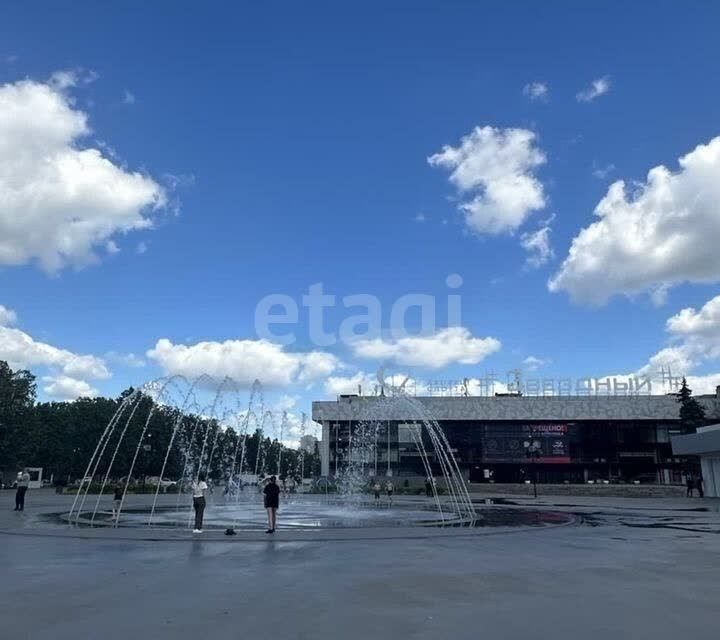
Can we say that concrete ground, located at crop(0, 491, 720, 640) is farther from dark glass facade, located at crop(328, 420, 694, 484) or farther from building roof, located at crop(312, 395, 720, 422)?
dark glass facade, located at crop(328, 420, 694, 484)

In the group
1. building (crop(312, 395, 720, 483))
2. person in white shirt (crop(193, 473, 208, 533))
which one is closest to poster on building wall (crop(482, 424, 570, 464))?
building (crop(312, 395, 720, 483))

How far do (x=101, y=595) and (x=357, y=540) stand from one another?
28.1 ft

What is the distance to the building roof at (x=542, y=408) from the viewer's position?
91.0 m

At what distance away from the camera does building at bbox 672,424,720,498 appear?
46.4 metres

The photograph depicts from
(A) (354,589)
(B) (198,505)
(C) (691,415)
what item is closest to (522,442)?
(C) (691,415)

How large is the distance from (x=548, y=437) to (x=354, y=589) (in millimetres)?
86704

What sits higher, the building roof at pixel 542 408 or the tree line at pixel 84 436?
the building roof at pixel 542 408

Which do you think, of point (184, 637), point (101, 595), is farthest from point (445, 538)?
point (184, 637)

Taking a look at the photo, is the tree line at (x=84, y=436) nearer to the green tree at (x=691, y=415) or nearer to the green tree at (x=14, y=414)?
the green tree at (x=14, y=414)

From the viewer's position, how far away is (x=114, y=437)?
79.7 metres

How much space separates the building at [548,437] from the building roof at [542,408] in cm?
13

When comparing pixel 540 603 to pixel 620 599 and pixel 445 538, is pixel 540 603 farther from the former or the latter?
pixel 445 538

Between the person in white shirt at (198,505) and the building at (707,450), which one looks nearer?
the person in white shirt at (198,505)

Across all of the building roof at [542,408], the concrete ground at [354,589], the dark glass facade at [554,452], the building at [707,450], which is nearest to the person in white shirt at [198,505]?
the concrete ground at [354,589]
